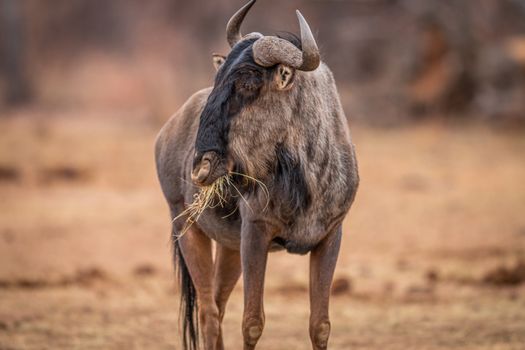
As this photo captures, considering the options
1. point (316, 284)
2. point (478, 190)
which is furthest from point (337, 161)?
point (478, 190)

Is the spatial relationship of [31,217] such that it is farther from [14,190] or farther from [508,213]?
[508,213]

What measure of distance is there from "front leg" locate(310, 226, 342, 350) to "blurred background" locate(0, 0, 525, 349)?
1545 mm

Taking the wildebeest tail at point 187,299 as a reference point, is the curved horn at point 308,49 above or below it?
above

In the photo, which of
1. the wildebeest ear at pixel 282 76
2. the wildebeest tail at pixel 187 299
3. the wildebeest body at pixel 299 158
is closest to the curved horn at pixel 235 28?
the wildebeest body at pixel 299 158

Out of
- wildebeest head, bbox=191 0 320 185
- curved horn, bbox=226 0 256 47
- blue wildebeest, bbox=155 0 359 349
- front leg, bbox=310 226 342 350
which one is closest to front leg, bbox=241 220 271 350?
blue wildebeest, bbox=155 0 359 349

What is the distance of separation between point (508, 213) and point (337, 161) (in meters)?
8.75

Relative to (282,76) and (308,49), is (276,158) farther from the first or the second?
(308,49)

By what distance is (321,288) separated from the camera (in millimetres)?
6285

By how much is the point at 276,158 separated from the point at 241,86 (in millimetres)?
504

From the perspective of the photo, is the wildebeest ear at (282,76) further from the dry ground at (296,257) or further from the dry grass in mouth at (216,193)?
the dry ground at (296,257)

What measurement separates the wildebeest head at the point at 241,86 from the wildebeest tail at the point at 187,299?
175cm

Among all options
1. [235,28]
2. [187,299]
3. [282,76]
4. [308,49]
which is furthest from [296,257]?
[308,49]

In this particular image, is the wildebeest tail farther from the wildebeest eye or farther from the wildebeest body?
the wildebeest eye

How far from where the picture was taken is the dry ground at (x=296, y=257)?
8523mm
